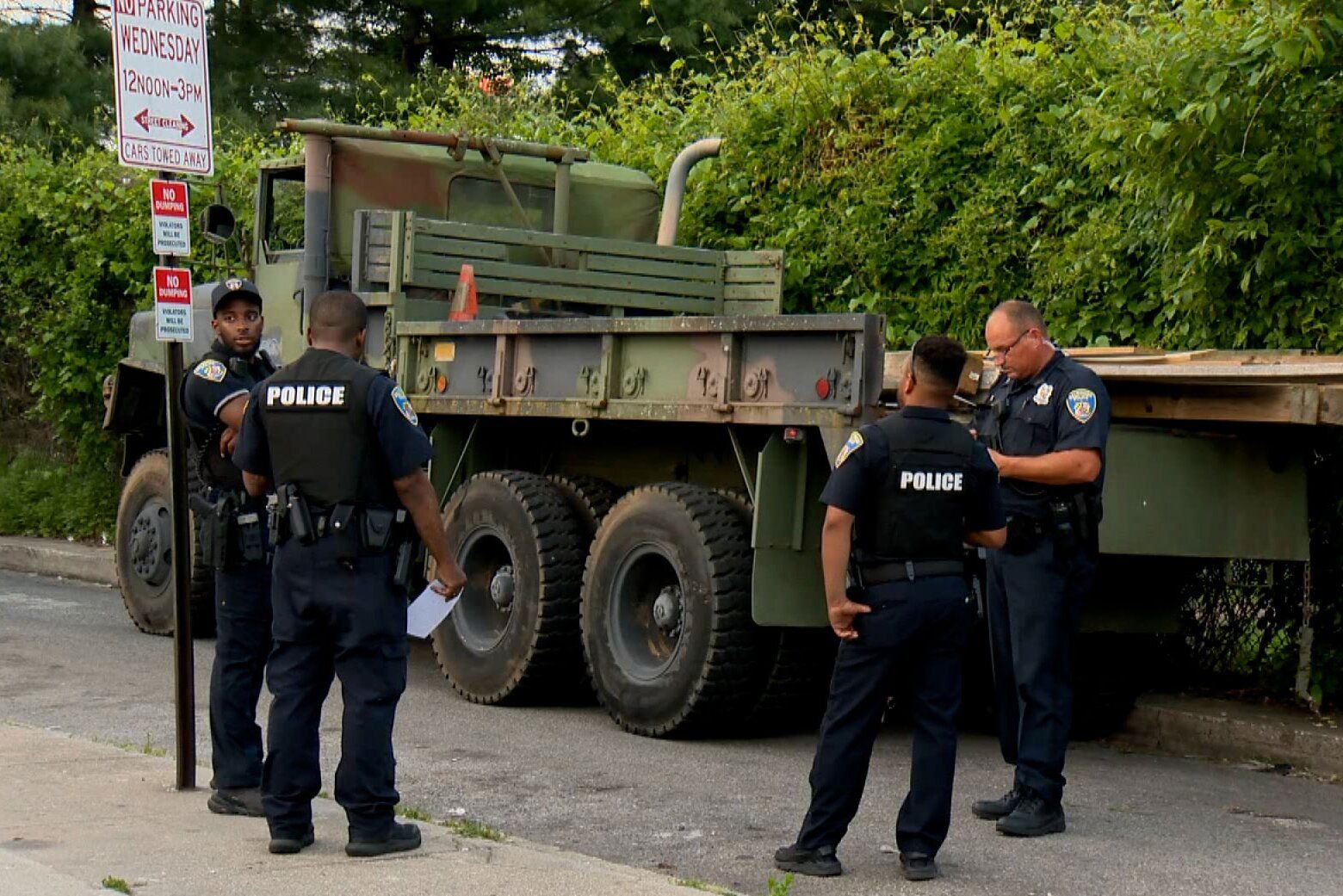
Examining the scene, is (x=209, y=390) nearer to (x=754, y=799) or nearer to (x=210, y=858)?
(x=210, y=858)

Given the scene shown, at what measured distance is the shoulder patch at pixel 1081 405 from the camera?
6469 millimetres

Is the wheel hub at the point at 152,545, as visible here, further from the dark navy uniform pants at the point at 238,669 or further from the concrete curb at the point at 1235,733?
the concrete curb at the point at 1235,733

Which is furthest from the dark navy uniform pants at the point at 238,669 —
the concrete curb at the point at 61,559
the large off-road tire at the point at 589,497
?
the concrete curb at the point at 61,559

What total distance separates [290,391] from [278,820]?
1232 millimetres

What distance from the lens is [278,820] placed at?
19.0 ft

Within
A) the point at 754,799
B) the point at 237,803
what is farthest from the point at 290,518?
the point at 754,799

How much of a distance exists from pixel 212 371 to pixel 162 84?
0.99 meters

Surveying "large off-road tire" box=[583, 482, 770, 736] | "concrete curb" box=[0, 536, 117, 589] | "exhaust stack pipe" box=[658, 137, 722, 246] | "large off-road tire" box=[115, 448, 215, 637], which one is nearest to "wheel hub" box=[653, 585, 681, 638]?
"large off-road tire" box=[583, 482, 770, 736]

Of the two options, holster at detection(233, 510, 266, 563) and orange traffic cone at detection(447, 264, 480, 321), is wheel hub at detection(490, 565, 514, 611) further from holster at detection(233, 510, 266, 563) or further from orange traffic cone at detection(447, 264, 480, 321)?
holster at detection(233, 510, 266, 563)

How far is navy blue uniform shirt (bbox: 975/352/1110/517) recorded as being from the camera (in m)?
6.47

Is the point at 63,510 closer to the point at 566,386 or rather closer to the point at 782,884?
the point at 566,386

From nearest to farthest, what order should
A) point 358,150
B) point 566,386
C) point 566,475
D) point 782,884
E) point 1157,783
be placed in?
point 782,884 → point 1157,783 → point 566,386 → point 566,475 → point 358,150

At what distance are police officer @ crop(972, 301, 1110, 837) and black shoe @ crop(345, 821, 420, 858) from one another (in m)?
1.91

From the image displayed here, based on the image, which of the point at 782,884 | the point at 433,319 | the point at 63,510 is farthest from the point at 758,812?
the point at 63,510
